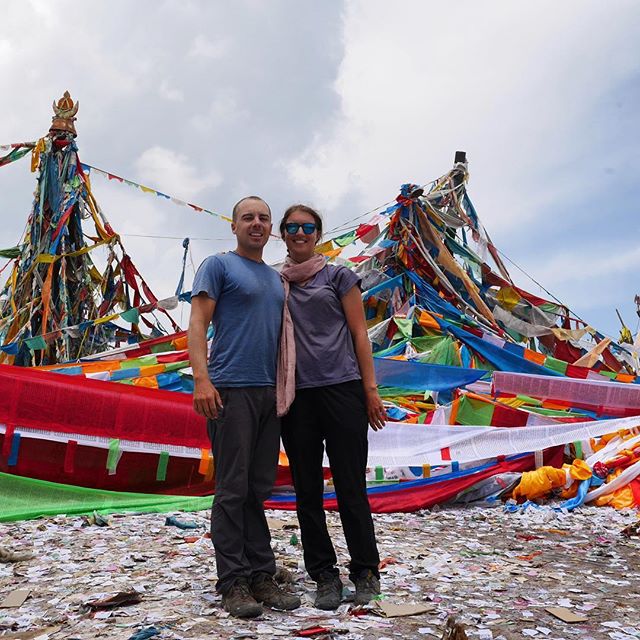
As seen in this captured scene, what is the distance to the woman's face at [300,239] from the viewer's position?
3.40 m

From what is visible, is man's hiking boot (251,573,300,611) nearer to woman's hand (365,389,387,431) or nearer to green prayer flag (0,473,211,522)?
woman's hand (365,389,387,431)

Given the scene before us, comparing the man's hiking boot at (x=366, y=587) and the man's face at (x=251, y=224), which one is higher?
the man's face at (x=251, y=224)

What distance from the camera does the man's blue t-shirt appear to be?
10.4ft

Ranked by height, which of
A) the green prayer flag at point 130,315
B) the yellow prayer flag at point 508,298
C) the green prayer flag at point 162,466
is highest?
the yellow prayer flag at point 508,298

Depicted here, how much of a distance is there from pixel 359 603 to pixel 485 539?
2034 millimetres

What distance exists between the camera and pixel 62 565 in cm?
385

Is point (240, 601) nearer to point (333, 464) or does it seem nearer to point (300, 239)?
point (333, 464)

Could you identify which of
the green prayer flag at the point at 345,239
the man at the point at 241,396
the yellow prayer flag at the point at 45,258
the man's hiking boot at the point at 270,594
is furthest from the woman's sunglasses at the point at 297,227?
the yellow prayer flag at the point at 45,258

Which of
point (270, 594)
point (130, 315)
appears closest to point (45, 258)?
point (130, 315)

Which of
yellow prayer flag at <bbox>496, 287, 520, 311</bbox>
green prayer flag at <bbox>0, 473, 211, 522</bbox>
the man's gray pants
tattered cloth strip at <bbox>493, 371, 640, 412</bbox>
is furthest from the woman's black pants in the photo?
yellow prayer flag at <bbox>496, 287, 520, 311</bbox>

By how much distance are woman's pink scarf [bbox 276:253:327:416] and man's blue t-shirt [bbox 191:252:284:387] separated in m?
0.03

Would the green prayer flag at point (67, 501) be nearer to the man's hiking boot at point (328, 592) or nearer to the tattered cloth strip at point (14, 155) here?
the man's hiking boot at point (328, 592)

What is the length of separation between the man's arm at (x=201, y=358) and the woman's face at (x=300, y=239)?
478mm

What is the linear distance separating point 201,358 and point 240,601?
99 centimetres
